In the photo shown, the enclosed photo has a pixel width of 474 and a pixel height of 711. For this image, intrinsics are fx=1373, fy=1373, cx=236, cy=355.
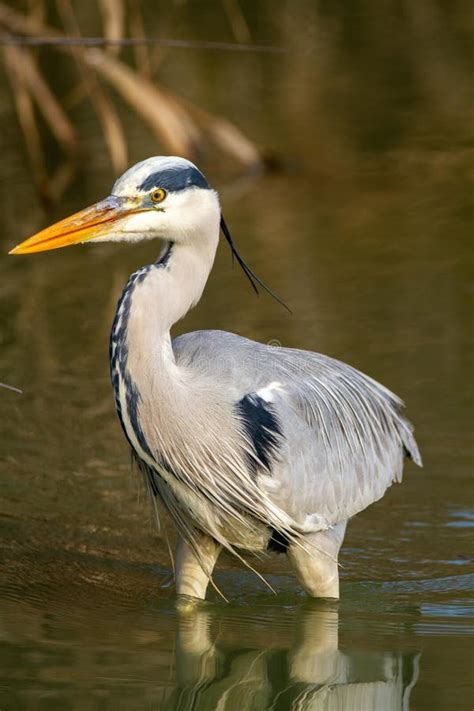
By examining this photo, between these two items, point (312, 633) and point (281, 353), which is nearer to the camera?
point (312, 633)

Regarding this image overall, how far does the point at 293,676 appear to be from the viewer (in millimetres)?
4297

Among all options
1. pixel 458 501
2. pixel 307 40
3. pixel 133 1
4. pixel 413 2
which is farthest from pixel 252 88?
pixel 458 501

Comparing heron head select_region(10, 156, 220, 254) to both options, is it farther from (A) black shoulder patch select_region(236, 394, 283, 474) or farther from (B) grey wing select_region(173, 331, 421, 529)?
(A) black shoulder patch select_region(236, 394, 283, 474)

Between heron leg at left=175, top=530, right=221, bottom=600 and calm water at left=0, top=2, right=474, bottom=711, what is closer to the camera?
calm water at left=0, top=2, right=474, bottom=711

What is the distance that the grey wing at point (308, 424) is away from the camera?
4.66 m

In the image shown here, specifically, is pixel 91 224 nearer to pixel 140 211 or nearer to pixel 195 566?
pixel 140 211

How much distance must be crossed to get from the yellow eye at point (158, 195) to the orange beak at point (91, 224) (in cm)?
6

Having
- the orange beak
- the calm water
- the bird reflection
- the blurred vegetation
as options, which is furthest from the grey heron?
the blurred vegetation

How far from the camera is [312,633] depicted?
461cm

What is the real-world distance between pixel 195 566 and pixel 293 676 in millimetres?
716

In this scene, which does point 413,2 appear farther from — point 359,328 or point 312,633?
point 312,633

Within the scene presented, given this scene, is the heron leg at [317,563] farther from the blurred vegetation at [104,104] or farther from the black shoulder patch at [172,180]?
the blurred vegetation at [104,104]

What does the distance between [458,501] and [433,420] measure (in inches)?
31.1

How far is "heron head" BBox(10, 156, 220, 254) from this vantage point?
438 cm
